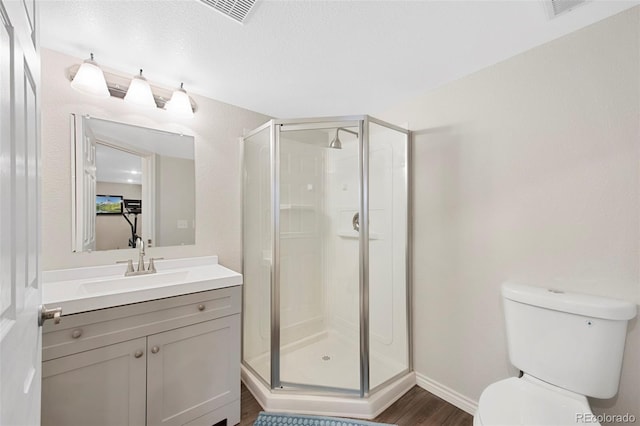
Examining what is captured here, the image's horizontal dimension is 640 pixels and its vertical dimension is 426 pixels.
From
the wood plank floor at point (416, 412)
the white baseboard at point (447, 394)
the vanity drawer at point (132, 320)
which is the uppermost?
the vanity drawer at point (132, 320)

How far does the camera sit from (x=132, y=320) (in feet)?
4.30

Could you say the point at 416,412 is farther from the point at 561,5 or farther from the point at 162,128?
the point at 162,128

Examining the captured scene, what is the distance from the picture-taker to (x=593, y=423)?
103 cm

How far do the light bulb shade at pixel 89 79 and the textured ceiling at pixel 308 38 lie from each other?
10 centimetres

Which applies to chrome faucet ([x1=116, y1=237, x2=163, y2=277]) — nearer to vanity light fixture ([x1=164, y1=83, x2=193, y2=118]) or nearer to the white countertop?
the white countertop

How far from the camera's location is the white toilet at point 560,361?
111 cm

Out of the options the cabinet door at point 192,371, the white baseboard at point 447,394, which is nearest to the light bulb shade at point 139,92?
the cabinet door at point 192,371

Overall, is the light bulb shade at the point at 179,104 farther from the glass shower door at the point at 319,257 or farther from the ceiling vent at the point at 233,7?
the ceiling vent at the point at 233,7

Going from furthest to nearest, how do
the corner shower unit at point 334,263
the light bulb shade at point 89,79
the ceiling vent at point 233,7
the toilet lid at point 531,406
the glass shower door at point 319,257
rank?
1. the glass shower door at point 319,257
2. the corner shower unit at point 334,263
3. the light bulb shade at point 89,79
4. the ceiling vent at point 233,7
5. the toilet lid at point 531,406

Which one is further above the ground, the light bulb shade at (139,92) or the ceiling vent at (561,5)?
the ceiling vent at (561,5)

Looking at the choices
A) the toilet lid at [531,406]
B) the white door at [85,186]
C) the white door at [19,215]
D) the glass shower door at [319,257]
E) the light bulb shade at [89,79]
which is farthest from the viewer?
the glass shower door at [319,257]

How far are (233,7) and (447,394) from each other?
258 cm

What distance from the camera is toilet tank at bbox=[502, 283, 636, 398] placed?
1.15 m

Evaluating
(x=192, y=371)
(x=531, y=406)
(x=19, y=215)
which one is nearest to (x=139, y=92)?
(x=19, y=215)
